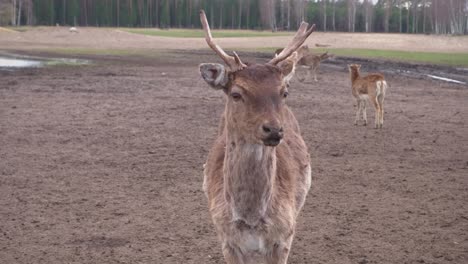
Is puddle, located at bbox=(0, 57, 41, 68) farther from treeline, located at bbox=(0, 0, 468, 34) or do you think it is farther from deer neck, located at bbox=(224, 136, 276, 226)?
treeline, located at bbox=(0, 0, 468, 34)

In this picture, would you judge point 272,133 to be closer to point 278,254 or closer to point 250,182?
point 250,182

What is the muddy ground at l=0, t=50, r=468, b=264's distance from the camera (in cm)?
769

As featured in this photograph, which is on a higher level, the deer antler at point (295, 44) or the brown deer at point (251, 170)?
the deer antler at point (295, 44)

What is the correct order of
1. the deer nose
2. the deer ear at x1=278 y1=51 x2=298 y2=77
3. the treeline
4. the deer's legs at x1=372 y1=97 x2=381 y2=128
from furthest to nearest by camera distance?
1. the treeline
2. the deer's legs at x1=372 y1=97 x2=381 y2=128
3. the deer ear at x1=278 y1=51 x2=298 y2=77
4. the deer nose

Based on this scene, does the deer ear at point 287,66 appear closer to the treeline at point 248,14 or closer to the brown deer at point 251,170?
the brown deer at point 251,170

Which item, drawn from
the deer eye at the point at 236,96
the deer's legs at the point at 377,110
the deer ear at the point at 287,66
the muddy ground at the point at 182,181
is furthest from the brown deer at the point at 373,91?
the deer eye at the point at 236,96

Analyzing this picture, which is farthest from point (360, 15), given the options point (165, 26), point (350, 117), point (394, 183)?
point (394, 183)

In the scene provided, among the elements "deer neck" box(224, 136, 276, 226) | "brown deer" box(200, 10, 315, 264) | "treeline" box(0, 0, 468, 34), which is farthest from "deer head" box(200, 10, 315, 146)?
"treeline" box(0, 0, 468, 34)

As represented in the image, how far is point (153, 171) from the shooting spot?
1119 cm

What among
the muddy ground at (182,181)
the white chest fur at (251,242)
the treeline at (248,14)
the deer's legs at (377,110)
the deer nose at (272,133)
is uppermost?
the treeline at (248,14)

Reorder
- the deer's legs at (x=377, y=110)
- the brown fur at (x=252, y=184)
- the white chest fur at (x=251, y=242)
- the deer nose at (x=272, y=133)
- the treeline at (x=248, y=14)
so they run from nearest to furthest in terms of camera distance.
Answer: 1. the deer nose at (x=272, y=133)
2. the brown fur at (x=252, y=184)
3. the white chest fur at (x=251, y=242)
4. the deer's legs at (x=377, y=110)
5. the treeline at (x=248, y=14)

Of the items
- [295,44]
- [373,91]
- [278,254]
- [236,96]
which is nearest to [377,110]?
[373,91]

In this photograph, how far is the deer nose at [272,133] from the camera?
491 cm

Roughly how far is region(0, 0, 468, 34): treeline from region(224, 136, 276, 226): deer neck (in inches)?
3359
